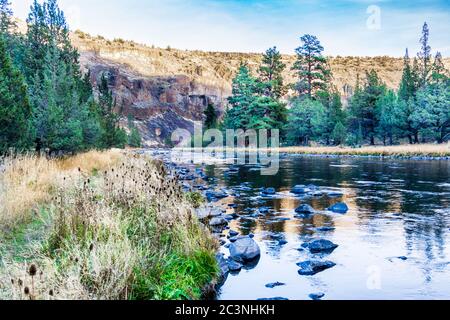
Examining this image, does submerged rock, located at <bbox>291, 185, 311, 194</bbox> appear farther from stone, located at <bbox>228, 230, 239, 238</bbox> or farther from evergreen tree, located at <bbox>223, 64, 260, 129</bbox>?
evergreen tree, located at <bbox>223, 64, 260, 129</bbox>

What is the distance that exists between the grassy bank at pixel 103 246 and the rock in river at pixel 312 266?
68.8 inches

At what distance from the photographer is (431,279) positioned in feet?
25.6

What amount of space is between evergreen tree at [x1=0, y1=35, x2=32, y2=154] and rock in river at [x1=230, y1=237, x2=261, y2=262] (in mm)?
9223

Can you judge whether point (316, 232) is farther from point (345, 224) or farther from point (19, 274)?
point (19, 274)

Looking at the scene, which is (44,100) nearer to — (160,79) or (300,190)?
(300,190)

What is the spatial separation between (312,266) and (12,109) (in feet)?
37.5

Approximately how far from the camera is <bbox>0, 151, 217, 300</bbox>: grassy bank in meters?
5.50

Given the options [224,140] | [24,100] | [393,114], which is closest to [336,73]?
[224,140]

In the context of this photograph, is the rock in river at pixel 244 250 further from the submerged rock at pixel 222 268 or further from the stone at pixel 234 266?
the submerged rock at pixel 222 268

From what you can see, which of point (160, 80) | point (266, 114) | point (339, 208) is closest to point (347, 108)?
point (266, 114)

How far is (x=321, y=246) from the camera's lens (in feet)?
32.3

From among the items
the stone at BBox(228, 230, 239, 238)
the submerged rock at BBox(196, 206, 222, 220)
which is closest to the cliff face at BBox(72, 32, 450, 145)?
the submerged rock at BBox(196, 206, 222, 220)

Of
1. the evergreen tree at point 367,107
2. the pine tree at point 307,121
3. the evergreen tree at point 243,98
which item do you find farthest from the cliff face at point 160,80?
the evergreen tree at point 367,107

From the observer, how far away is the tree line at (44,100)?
1553 cm
